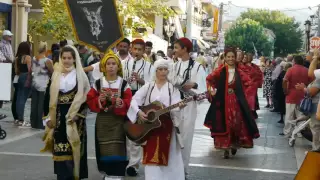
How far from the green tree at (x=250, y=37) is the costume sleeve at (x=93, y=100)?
3234 inches

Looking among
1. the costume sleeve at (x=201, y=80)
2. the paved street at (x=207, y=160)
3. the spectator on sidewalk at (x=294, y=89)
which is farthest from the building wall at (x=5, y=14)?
the costume sleeve at (x=201, y=80)

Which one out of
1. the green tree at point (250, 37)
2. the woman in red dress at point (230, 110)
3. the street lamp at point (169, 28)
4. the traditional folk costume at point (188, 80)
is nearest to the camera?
the traditional folk costume at point (188, 80)

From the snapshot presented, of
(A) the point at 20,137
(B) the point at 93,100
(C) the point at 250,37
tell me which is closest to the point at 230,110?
(B) the point at 93,100

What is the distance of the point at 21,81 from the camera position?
13359 mm

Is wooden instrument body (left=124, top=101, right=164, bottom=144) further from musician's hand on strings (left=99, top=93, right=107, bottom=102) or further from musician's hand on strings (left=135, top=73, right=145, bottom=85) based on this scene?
musician's hand on strings (left=135, top=73, right=145, bottom=85)

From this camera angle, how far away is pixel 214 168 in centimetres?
936

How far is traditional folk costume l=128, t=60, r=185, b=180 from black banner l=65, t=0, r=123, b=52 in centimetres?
215

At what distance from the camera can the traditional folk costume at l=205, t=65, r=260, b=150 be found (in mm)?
10258

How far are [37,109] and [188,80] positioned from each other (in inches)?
210

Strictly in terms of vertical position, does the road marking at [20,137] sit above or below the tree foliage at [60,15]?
below

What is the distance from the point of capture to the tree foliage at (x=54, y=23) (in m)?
20.1

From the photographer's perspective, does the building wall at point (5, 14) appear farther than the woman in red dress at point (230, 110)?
Yes

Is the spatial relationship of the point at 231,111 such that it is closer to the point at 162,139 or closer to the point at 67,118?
the point at 162,139

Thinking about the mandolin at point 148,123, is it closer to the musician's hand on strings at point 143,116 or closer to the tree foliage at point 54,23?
the musician's hand on strings at point 143,116
